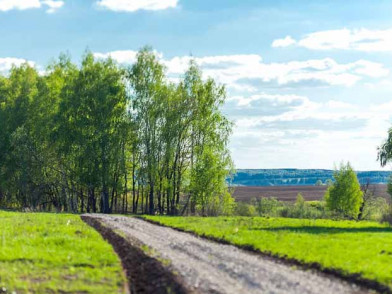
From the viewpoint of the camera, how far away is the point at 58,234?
104ft

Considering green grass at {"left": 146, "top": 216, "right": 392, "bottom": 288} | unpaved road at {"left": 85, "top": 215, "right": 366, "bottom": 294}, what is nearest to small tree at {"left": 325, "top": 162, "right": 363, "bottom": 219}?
green grass at {"left": 146, "top": 216, "right": 392, "bottom": 288}

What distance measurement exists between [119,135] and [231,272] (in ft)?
181

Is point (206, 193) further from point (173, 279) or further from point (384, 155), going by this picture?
point (173, 279)

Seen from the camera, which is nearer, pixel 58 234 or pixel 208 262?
pixel 208 262

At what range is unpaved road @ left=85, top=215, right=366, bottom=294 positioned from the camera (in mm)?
17438

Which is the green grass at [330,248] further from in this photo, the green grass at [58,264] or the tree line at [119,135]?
the tree line at [119,135]

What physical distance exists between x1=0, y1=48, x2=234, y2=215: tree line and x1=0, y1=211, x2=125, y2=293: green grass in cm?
4142

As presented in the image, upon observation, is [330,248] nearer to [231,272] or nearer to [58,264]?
[231,272]

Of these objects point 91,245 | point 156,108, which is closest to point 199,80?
point 156,108

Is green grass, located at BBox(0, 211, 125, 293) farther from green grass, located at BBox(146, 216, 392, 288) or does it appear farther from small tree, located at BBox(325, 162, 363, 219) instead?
small tree, located at BBox(325, 162, 363, 219)

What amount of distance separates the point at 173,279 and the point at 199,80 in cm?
6133

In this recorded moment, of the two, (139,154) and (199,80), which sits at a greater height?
(199,80)

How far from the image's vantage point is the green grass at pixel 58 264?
1811cm

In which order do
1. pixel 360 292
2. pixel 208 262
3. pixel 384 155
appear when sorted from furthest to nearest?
1. pixel 384 155
2. pixel 208 262
3. pixel 360 292
